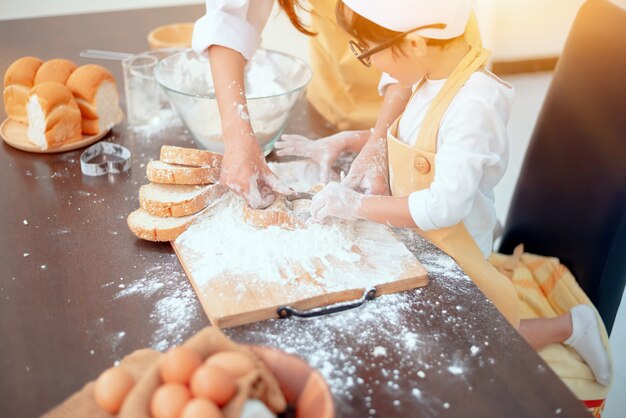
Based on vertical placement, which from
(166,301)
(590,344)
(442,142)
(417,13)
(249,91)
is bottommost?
(590,344)

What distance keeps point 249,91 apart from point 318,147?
0.31 m

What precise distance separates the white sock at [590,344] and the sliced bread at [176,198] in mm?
768

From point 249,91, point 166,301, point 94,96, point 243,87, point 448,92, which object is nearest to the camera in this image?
point 166,301

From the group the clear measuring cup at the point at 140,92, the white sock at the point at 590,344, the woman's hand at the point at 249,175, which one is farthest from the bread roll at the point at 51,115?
the white sock at the point at 590,344

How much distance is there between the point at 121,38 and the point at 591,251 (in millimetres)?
1558

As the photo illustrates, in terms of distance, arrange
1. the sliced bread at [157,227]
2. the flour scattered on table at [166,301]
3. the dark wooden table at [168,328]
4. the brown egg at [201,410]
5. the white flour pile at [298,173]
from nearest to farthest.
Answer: the brown egg at [201,410], the dark wooden table at [168,328], the flour scattered on table at [166,301], the sliced bread at [157,227], the white flour pile at [298,173]

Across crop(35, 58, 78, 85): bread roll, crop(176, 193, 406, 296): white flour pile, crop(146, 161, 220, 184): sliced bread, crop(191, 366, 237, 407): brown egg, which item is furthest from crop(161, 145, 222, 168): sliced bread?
crop(191, 366, 237, 407): brown egg

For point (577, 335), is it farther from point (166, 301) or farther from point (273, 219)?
point (166, 301)

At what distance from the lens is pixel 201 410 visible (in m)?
0.65

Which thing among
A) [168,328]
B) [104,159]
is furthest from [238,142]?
[168,328]

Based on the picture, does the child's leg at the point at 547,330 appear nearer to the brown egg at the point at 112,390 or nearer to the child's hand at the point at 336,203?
the child's hand at the point at 336,203

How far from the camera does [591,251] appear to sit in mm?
1401

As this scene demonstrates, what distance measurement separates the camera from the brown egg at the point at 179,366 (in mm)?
696

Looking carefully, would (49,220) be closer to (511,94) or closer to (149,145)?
(149,145)
